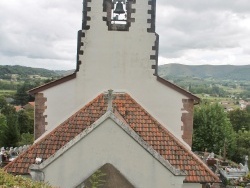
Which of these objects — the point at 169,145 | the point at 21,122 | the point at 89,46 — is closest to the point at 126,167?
the point at 169,145

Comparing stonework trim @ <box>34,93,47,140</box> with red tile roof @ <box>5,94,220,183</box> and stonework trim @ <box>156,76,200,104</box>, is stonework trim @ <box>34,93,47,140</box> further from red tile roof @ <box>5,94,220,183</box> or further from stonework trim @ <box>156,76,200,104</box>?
stonework trim @ <box>156,76,200,104</box>

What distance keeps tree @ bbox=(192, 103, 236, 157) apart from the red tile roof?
3498 centimetres

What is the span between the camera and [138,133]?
10422 millimetres

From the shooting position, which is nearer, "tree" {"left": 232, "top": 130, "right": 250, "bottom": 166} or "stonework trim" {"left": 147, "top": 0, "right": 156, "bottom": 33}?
"stonework trim" {"left": 147, "top": 0, "right": 156, "bottom": 33}

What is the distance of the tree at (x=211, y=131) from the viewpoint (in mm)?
45000

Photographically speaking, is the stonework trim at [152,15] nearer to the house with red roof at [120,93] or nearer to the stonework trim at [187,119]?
the house with red roof at [120,93]

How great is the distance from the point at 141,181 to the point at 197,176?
1654mm

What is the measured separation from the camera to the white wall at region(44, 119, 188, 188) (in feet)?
29.9

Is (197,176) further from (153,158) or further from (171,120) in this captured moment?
(171,120)

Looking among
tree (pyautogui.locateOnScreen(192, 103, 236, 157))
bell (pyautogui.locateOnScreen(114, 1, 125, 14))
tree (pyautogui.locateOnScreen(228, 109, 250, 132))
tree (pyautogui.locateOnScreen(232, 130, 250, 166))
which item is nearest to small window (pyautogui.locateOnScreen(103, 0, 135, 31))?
bell (pyautogui.locateOnScreen(114, 1, 125, 14))

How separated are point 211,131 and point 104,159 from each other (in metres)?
38.0

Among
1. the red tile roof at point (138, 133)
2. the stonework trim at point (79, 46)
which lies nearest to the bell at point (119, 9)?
the stonework trim at point (79, 46)

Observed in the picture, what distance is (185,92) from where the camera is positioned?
38.4 ft

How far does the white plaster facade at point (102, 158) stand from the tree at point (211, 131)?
36.4 m
